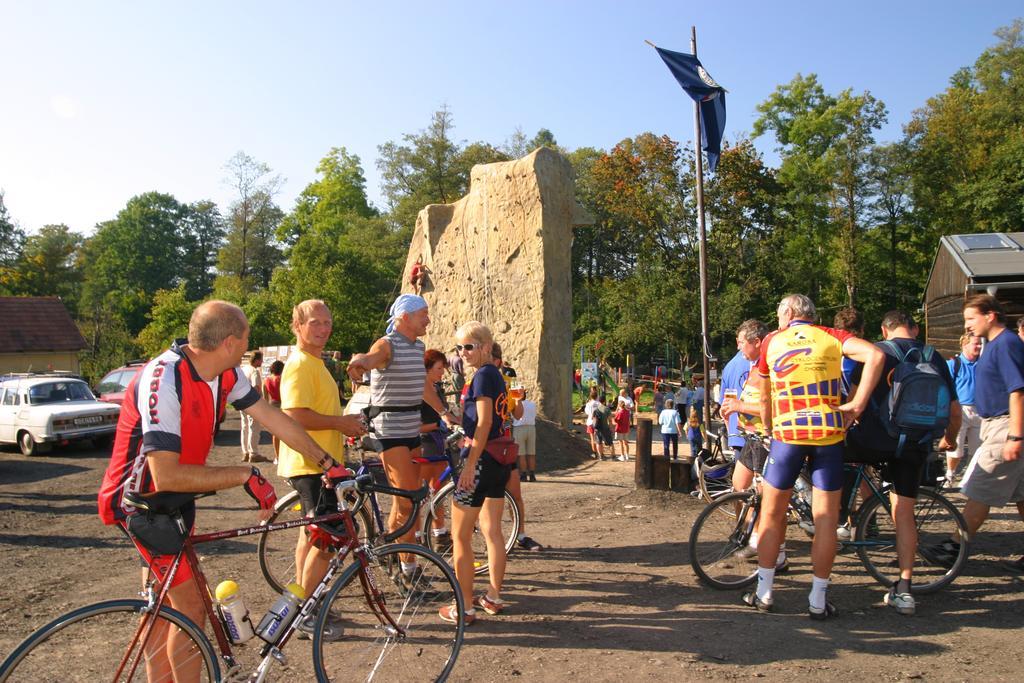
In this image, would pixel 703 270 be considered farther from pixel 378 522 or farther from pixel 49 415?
pixel 49 415

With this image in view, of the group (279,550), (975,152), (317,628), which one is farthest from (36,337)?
(975,152)

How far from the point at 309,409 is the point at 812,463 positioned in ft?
10.1

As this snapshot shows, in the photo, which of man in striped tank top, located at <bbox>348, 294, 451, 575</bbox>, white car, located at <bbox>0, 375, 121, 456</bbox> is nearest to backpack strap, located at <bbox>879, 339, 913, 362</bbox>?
man in striped tank top, located at <bbox>348, 294, 451, 575</bbox>

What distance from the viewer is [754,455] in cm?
555

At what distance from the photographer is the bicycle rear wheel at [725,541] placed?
5.01 meters

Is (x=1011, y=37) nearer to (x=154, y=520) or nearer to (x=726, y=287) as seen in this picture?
(x=726, y=287)

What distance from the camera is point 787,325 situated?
4.71 m

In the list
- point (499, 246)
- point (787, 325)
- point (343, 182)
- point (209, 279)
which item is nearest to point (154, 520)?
point (787, 325)

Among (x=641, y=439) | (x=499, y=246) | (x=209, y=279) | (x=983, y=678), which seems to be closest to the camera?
(x=983, y=678)

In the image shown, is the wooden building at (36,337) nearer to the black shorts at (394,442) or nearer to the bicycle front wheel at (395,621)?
the black shorts at (394,442)

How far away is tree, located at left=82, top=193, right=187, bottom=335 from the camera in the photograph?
61.4 m

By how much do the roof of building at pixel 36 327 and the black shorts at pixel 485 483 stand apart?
105ft

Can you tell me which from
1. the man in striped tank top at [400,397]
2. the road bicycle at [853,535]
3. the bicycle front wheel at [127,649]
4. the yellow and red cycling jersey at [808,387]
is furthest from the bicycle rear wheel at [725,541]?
the bicycle front wheel at [127,649]

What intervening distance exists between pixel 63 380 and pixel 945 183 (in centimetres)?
3836
